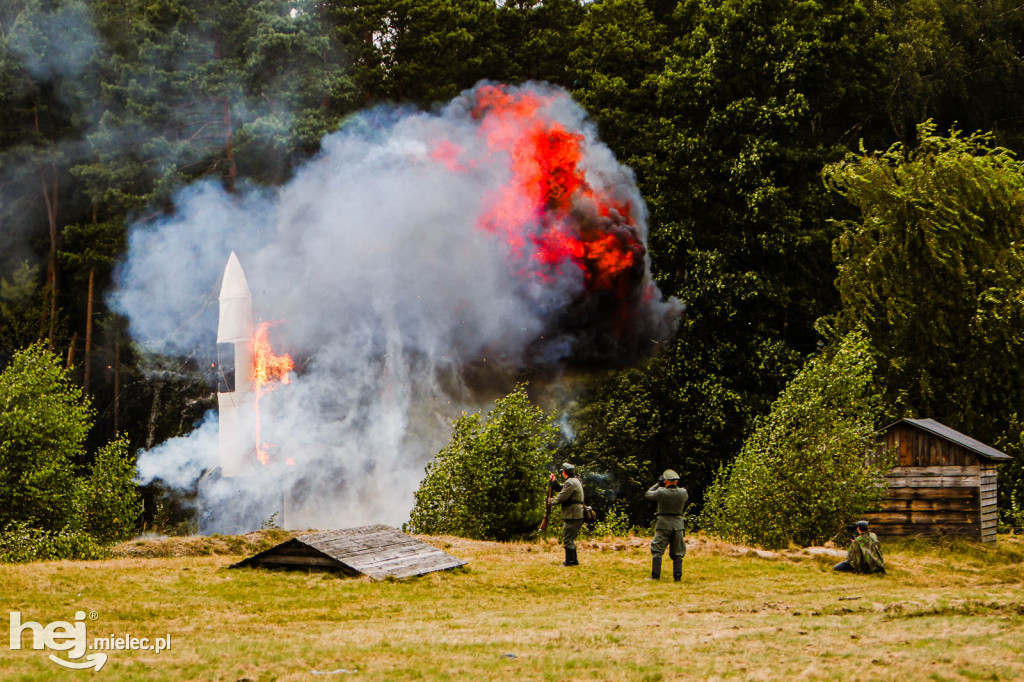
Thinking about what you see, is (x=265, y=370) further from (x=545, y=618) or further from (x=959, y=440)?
(x=545, y=618)

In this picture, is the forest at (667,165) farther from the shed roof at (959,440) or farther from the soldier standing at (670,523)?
the soldier standing at (670,523)

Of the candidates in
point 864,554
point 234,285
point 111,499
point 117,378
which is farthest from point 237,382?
point 864,554

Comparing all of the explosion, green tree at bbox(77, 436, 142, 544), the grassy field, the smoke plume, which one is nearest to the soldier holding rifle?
the grassy field

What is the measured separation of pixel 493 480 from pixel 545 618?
40.1 feet

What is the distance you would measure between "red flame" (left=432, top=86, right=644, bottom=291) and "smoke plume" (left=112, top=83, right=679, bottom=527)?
0.17 ft

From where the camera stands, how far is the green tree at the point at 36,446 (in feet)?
86.5

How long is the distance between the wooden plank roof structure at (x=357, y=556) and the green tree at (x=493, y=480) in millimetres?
6512

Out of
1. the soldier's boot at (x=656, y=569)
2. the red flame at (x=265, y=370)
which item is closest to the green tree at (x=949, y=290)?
the soldier's boot at (x=656, y=569)

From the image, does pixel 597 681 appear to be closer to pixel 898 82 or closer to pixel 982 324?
pixel 982 324

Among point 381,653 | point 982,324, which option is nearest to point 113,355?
point 982,324

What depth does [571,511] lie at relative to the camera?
20438 mm

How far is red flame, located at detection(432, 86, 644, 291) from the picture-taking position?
3872 cm

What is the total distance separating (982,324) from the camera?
31719 mm

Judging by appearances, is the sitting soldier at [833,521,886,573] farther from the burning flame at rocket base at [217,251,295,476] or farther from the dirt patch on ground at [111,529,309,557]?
the burning flame at rocket base at [217,251,295,476]
